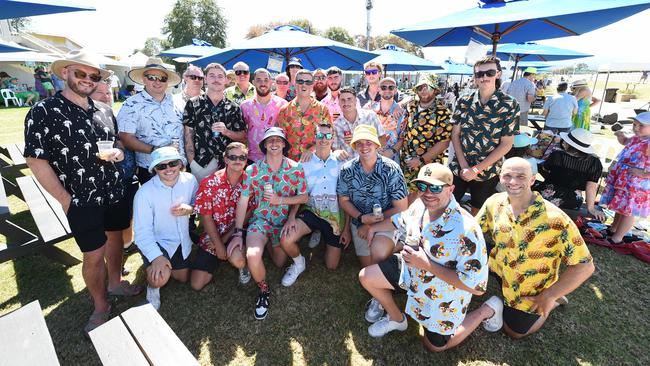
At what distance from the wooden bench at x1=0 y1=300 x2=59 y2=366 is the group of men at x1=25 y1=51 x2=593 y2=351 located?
0.98 m

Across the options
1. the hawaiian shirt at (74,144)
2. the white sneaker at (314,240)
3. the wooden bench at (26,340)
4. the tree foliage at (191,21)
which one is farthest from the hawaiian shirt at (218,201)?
the tree foliage at (191,21)

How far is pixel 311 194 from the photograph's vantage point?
145 inches

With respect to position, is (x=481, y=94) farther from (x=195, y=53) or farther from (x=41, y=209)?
(x=195, y=53)

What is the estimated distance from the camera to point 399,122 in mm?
4426

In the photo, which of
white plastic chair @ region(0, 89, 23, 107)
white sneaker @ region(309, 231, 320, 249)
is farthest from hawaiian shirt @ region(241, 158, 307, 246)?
white plastic chair @ region(0, 89, 23, 107)

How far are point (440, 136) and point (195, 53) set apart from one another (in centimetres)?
929

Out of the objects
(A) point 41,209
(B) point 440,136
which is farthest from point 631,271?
(A) point 41,209

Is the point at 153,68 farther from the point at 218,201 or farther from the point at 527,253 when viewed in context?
the point at 527,253

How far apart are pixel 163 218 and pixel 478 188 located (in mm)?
3692

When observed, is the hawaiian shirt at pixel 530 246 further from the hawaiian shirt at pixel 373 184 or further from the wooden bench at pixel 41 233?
the wooden bench at pixel 41 233

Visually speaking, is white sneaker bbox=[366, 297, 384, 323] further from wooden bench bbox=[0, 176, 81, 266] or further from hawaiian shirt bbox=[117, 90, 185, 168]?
wooden bench bbox=[0, 176, 81, 266]

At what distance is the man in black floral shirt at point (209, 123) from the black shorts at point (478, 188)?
114 inches

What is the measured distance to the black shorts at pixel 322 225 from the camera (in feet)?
12.2

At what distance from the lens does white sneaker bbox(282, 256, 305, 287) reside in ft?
11.4
